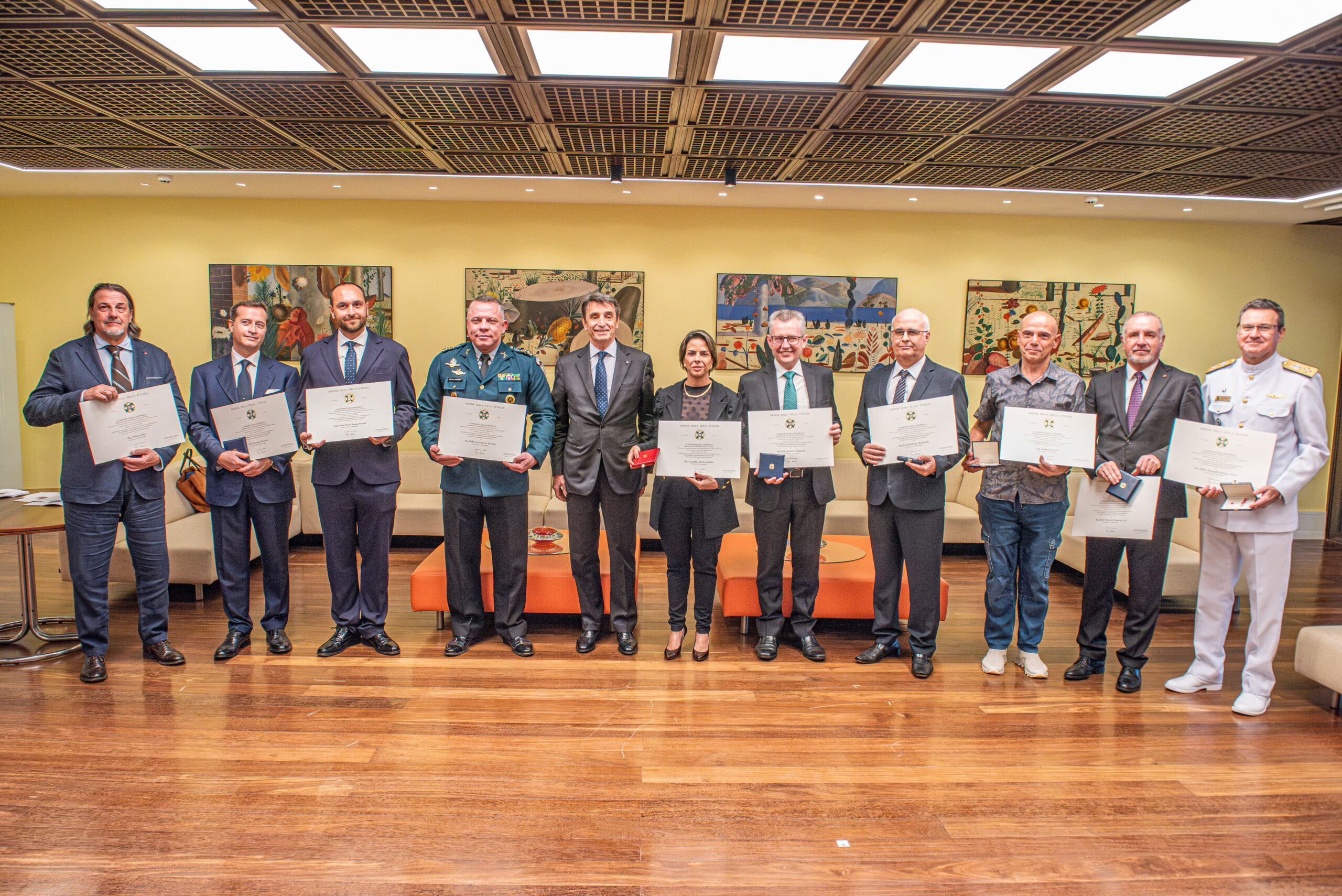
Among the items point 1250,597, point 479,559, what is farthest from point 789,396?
point 1250,597

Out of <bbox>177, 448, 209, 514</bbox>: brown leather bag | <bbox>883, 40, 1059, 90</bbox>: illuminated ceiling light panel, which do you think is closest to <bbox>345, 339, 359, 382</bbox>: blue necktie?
<bbox>177, 448, 209, 514</bbox>: brown leather bag

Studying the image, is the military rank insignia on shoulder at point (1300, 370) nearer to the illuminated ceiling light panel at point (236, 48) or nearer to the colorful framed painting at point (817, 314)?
the colorful framed painting at point (817, 314)

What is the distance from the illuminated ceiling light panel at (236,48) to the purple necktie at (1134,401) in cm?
421

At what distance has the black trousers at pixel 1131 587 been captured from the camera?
11.4 feet

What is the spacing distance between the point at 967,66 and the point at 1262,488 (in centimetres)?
231

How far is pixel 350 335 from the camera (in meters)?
3.65

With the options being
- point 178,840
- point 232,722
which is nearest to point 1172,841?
point 178,840

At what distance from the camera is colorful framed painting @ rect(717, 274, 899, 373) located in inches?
271

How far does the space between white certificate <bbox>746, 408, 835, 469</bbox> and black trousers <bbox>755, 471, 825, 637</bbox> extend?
5.8 inches

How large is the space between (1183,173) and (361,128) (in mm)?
5578

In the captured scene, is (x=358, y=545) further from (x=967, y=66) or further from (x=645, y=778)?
(x=967, y=66)

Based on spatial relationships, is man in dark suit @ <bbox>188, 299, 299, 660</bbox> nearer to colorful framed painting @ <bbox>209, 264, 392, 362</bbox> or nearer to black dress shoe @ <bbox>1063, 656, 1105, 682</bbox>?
colorful framed painting @ <bbox>209, 264, 392, 362</bbox>

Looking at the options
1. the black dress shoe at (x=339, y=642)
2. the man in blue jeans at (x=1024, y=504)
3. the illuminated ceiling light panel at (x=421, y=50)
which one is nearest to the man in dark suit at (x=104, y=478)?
the black dress shoe at (x=339, y=642)

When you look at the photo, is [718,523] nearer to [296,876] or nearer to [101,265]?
[296,876]
